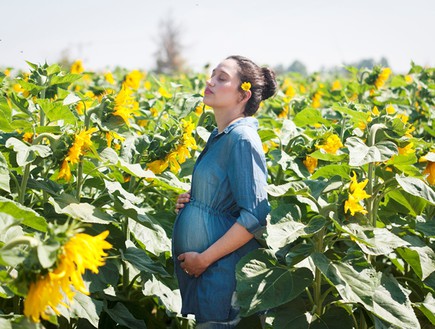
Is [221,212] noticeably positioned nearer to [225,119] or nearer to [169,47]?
[225,119]

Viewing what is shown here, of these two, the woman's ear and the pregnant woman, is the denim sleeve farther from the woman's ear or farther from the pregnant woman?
the woman's ear

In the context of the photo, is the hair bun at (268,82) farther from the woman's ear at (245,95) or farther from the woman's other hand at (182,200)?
the woman's other hand at (182,200)

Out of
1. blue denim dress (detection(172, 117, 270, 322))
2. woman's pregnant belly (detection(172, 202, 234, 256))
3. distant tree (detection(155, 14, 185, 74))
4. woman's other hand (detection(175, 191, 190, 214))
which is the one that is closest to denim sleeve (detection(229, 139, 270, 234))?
blue denim dress (detection(172, 117, 270, 322))

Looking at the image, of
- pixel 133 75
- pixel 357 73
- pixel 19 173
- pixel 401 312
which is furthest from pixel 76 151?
pixel 357 73

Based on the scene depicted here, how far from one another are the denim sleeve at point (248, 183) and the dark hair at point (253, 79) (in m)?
0.25

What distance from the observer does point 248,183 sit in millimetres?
2535

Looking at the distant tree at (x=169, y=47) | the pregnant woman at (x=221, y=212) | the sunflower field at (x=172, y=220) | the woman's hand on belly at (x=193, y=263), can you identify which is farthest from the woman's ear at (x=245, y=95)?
the distant tree at (x=169, y=47)

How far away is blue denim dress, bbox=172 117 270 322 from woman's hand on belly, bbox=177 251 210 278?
0.03 metres

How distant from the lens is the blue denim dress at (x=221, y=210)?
2543 millimetres

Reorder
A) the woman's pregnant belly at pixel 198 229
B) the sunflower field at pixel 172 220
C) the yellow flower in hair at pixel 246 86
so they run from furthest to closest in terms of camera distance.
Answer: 1. the yellow flower in hair at pixel 246 86
2. the woman's pregnant belly at pixel 198 229
3. the sunflower field at pixel 172 220

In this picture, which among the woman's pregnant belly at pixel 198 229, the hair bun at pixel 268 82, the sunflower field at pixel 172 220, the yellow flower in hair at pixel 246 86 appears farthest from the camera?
the hair bun at pixel 268 82

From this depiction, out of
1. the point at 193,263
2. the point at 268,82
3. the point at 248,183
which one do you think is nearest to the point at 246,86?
the point at 268,82

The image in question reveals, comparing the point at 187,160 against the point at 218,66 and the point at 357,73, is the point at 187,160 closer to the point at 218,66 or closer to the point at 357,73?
the point at 218,66

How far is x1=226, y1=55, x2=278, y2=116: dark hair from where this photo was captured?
109 inches
